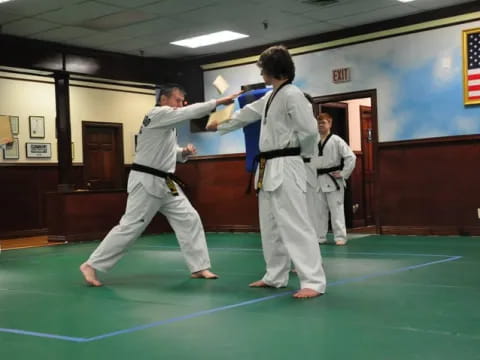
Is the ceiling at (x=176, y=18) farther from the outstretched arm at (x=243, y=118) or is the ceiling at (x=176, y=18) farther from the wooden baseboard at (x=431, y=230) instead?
the outstretched arm at (x=243, y=118)

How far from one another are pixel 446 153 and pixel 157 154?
16.1 ft

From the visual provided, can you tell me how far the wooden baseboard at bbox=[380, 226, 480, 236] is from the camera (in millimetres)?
8336

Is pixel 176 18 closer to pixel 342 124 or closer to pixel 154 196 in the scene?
pixel 342 124

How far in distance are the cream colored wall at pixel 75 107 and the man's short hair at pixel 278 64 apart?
25.7 ft

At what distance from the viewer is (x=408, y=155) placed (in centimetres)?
894

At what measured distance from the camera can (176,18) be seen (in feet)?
28.5

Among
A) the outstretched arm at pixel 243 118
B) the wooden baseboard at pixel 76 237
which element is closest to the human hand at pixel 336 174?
the outstretched arm at pixel 243 118

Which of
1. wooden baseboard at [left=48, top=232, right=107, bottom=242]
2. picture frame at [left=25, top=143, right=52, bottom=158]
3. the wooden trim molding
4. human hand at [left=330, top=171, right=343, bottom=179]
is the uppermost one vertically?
picture frame at [left=25, top=143, right=52, bottom=158]

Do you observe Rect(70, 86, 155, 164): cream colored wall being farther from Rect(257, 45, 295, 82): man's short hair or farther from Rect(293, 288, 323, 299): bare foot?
Rect(293, 288, 323, 299): bare foot

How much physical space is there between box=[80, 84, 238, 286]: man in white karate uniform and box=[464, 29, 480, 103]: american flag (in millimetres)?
4669

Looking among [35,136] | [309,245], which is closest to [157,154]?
[309,245]

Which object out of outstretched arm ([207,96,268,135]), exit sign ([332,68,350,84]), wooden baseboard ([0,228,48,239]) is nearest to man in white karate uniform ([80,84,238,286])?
outstretched arm ([207,96,268,135])

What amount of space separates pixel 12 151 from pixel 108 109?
86.5 inches

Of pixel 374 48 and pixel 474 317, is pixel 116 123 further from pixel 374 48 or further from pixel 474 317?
pixel 474 317
